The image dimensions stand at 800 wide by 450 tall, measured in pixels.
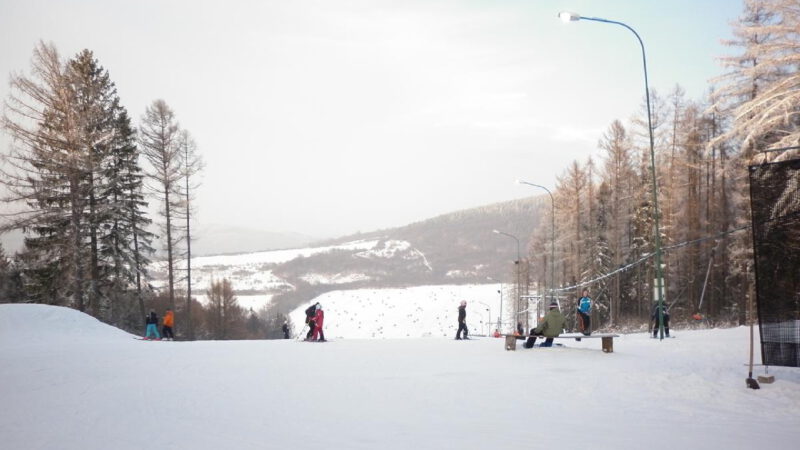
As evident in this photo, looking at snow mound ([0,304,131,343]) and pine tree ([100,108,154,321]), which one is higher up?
pine tree ([100,108,154,321])

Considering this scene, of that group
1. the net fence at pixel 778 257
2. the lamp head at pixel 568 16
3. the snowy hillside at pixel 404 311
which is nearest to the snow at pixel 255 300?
the snowy hillside at pixel 404 311

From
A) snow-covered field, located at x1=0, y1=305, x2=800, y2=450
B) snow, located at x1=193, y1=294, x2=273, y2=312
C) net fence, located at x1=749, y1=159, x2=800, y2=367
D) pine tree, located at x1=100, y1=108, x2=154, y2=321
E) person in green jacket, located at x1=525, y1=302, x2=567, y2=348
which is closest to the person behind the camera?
snow-covered field, located at x1=0, y1=305, x2=800, y2=450

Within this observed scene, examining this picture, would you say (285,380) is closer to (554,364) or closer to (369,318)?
(554,364)

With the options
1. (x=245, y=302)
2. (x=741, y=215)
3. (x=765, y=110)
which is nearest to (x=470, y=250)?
(x=245, y=302)

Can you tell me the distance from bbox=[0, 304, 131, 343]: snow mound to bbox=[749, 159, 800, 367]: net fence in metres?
20.7

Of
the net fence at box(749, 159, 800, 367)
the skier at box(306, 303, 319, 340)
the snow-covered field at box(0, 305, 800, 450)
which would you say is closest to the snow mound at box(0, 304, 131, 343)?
the snow-covered field at box(0, 305, 800, 450)

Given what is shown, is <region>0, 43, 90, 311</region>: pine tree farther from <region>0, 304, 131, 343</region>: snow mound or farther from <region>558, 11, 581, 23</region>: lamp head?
<region>558, 11, 581, 23</region>: lamp head

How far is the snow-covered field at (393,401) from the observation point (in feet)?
23.7

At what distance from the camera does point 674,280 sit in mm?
45500

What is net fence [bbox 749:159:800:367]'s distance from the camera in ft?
33.1

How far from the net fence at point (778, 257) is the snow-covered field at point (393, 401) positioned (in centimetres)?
84

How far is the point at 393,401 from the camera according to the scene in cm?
959

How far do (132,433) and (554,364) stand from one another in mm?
9445

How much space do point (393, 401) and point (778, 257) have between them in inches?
292
